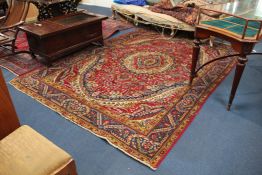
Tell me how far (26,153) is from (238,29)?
180 cm

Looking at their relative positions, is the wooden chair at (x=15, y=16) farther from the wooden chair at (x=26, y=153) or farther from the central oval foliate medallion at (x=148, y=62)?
the wooden chair at (x=26, y=153)

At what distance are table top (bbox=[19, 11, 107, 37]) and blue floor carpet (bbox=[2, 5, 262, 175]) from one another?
0.89m

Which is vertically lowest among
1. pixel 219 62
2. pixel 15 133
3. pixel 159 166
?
pixel 159 166

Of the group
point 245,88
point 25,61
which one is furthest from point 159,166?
point 25,61

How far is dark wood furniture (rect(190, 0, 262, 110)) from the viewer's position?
175cm

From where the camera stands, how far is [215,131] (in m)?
1.91

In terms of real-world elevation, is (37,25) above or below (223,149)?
above

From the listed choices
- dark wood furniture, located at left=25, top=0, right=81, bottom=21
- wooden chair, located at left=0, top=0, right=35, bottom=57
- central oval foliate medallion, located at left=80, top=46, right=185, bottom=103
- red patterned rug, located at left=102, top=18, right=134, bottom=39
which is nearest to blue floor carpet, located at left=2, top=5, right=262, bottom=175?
central oval foliate medallion, located at left=80, top=46, right=185, bottom=103

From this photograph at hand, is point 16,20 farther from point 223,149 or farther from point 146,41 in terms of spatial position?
point 223,149

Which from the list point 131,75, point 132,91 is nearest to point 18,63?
point 131,75

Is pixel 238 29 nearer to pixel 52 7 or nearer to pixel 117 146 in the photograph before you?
pixel 117 146

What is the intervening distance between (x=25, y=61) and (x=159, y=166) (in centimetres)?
238

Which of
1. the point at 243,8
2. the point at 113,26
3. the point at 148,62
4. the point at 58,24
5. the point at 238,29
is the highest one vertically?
the point at 243,8

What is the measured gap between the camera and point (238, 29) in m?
1.89
